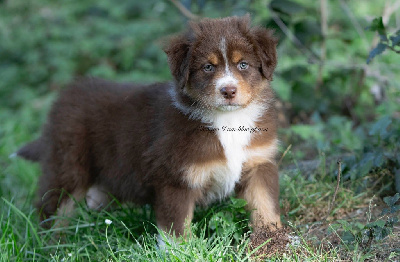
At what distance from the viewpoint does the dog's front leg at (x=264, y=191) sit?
410 centimetres

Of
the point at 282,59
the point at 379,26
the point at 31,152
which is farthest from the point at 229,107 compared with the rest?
the point at 282,59

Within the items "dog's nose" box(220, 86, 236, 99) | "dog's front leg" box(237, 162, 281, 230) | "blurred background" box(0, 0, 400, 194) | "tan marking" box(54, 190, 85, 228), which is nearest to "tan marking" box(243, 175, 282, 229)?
"dog's front leg" box(237, 162, 281, 230)

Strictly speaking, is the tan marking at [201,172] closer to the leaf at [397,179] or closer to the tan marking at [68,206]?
the tan marking at [68,206]

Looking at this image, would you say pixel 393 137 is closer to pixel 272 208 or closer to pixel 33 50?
pixel 272 208

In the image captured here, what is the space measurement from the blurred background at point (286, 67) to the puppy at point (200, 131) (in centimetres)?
70

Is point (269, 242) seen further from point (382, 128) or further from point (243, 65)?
point (382, 128)

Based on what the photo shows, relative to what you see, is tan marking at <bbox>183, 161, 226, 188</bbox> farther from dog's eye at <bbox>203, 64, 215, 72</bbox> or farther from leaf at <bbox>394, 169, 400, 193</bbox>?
leaf at <bbox>394, 169, 400, 193</bbox>

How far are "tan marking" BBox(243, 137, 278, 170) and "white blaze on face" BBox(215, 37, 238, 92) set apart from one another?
1.92ft

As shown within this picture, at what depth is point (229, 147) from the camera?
394cm

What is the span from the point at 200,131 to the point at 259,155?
48cm

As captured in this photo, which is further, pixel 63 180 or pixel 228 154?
pixel 63 180

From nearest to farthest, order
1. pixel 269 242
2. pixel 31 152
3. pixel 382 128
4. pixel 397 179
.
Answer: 1. pixel 269 242
2. pixel 397 179
3. pixel 382 128
4. pixel 31 152

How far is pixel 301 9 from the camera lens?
5.77m

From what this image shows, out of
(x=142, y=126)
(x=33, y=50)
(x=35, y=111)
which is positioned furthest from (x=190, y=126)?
(x=33, y=50)
